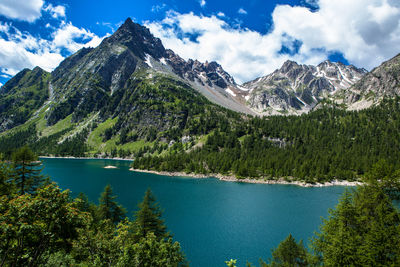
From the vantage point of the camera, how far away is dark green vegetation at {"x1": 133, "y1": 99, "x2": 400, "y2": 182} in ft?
406

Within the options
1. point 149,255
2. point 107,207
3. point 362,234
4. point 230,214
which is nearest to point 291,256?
point 362,234

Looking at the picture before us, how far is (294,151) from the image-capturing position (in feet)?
503

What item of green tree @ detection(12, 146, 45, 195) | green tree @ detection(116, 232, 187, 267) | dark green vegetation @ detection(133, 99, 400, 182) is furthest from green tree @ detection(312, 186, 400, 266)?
dark green vegetation @ detection(133, 99, 400, 182)

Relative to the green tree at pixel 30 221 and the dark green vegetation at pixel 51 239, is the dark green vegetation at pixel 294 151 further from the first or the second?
the green tree at pixel 30 221

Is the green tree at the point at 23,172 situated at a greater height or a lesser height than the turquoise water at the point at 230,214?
greater

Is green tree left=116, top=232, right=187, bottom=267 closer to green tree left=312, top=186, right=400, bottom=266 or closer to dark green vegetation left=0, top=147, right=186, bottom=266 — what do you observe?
dark green vegetation left=0, top=147, right=186, bottom=266

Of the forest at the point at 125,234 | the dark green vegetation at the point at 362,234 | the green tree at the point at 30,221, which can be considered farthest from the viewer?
the dark green vegetation at the point at 362,234

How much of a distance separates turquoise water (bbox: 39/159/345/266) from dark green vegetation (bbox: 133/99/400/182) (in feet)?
94.7

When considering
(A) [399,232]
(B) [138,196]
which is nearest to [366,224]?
(A) [399,232]

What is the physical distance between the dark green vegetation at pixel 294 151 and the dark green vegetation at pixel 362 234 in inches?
3780

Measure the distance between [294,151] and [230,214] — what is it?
10989 centimetres

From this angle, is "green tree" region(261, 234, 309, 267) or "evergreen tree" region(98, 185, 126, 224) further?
"evergreen tree" region(98, 185, 126, 224)

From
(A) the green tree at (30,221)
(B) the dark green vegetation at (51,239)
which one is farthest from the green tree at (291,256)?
(A) the green tree at (30,221)

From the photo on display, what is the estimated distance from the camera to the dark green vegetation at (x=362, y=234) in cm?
1658
